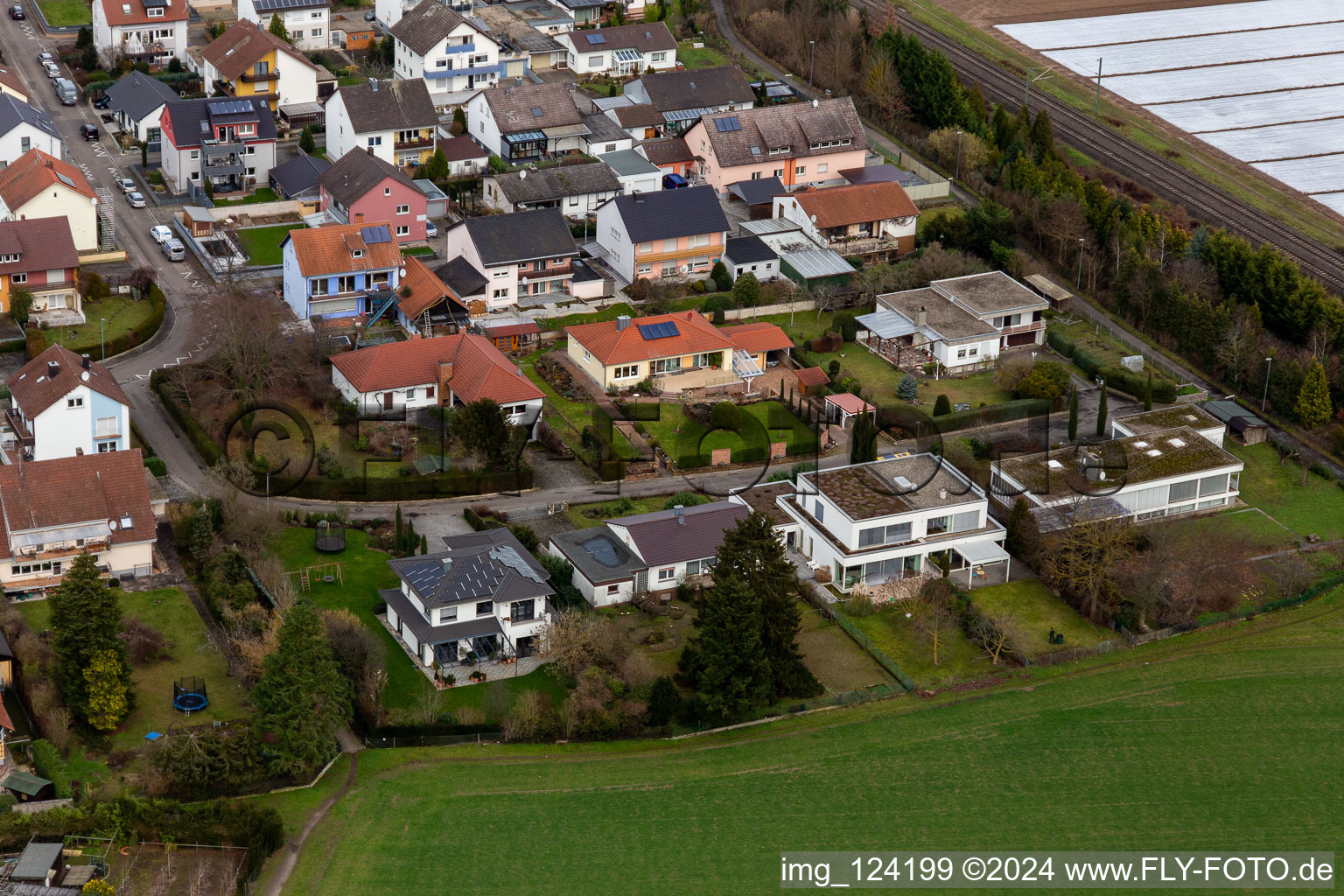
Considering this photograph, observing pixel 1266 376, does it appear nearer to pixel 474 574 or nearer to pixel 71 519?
pixel 474 574

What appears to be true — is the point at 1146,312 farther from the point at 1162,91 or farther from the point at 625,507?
the point at 1162,91

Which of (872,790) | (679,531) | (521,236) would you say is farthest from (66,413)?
(872,790)

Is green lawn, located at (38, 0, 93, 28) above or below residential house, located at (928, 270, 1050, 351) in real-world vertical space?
above

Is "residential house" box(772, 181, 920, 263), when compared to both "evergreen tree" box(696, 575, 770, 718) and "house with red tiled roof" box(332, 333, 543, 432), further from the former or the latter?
"evergreen tree" box(696, 575, 770, 718)

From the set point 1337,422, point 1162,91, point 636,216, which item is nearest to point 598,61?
point 636,216

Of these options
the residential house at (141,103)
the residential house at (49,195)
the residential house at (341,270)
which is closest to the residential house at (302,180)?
the residential house at (141,103)

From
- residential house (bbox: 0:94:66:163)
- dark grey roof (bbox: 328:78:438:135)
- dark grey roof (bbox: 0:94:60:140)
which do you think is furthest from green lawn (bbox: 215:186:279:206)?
dark grey roof (bbox: 0:94:60:140)

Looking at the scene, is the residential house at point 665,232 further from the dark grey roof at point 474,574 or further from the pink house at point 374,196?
the dark grey roof at point 474,574
